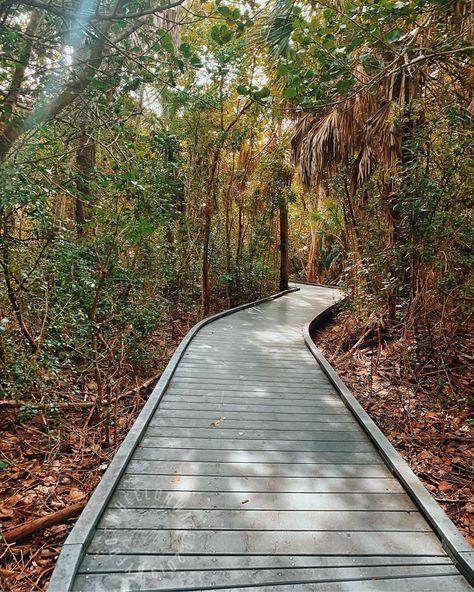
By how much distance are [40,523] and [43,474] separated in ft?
2.57

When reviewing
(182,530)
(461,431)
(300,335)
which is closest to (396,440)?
(461,431)

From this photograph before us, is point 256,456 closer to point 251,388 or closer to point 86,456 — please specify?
point 251,388

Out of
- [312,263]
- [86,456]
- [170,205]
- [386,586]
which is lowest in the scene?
[86,456]

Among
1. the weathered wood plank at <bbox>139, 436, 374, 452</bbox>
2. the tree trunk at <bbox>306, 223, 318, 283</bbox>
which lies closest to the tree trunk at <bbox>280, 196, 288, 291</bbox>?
the tree trunk at <bbox>306, 223, 318, 283</bbox>

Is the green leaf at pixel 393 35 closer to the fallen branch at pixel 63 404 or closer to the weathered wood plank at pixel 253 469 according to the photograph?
the weathered wood plank at pixel 253 469

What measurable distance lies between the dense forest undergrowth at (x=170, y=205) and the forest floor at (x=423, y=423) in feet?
0.08

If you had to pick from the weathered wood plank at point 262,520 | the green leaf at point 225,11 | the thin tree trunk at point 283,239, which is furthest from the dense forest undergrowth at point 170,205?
the thin tree trunk at point 283,239

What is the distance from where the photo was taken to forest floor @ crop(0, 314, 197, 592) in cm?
244

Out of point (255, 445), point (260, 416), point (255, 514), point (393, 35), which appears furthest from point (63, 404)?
point (393, 35)

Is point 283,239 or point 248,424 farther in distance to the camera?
point 283,239

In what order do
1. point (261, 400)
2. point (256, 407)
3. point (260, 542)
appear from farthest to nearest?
point (261, 400)
point (256, 407)
point (260, 542)

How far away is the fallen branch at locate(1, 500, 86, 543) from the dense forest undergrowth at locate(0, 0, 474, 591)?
6 centimetres

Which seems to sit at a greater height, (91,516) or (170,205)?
(170,205)

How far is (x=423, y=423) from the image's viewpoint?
3.91 m
